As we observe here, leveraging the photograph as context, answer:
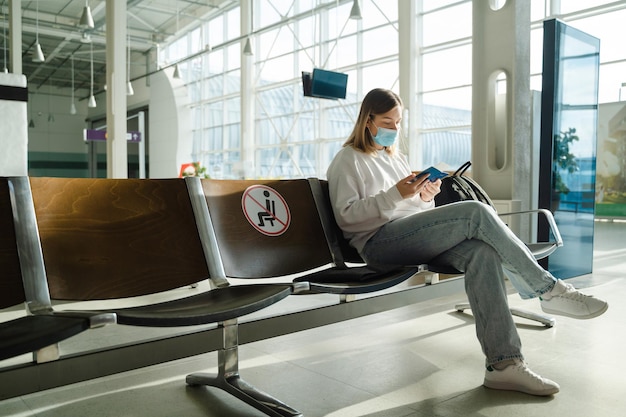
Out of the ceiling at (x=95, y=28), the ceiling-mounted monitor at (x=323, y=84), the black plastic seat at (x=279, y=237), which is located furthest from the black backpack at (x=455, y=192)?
the ceiling at (x=95, y=28)

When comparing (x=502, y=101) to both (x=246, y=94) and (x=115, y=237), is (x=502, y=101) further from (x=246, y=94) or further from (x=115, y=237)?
(x=246, y=94)

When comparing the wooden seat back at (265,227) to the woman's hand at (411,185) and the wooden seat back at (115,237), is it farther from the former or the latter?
the woman's hand at (411,185)

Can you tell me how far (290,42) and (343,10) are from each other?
175cm

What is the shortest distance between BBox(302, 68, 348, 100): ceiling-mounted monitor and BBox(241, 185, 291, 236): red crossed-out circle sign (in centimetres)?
455

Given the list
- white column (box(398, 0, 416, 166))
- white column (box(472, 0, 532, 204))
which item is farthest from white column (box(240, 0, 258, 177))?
white column (box(472, 0, 532, 204))

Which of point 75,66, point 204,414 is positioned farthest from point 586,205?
point 75,66

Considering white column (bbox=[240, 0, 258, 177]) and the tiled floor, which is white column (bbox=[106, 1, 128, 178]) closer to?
the tiled floor

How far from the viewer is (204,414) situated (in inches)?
73.4

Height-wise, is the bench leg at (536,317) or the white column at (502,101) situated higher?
the white column at (502,101)

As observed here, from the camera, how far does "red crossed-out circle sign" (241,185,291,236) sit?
221 centimetres

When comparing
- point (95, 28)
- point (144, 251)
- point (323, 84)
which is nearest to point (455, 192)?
point (144, 251)

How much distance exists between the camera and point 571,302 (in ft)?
6.58

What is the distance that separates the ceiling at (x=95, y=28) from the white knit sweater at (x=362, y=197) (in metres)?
11.8

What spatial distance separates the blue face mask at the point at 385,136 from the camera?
2.39 m
